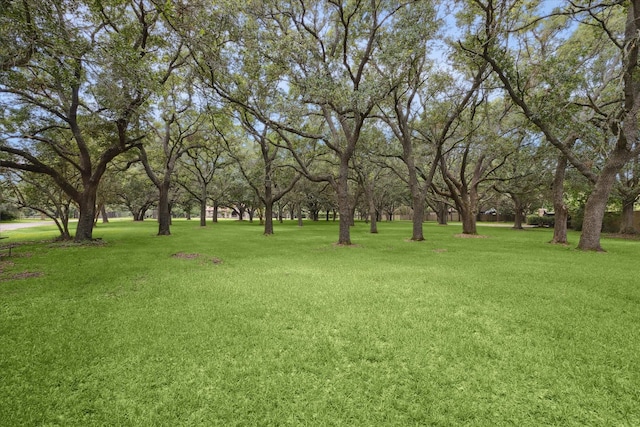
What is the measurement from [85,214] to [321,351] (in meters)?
15.2

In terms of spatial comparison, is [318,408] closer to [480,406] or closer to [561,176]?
[480,406]

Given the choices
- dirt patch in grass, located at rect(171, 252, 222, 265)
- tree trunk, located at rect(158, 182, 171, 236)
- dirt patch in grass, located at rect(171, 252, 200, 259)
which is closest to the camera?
dirt patch in grass, located at rect(171, 252, 222, 265)

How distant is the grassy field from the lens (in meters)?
2.34

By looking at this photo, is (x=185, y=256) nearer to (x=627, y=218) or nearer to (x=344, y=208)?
(x=344, y=208)

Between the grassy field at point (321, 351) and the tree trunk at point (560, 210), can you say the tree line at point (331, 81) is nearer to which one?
the tree trunk at point (560, 210)

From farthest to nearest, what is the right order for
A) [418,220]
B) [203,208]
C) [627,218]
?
1. [203,208]
2. [627,218]
3. [418,220]

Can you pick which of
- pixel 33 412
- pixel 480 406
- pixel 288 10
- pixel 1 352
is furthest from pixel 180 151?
pixel 480 406

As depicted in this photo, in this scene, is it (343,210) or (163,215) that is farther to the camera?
(163,215)

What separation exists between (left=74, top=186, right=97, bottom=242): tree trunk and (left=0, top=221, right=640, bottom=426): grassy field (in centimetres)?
771

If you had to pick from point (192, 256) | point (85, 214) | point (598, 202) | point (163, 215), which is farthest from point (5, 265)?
point (598, 202)

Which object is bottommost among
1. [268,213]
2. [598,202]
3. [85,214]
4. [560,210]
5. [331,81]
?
[85,214]

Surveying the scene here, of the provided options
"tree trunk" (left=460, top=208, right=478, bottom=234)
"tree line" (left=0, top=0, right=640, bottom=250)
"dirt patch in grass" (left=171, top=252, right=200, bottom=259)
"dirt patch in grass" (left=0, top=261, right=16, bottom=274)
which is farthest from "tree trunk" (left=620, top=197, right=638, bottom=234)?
"dirt patch in grass" (left=0, top=261, right=16, bottom=274)

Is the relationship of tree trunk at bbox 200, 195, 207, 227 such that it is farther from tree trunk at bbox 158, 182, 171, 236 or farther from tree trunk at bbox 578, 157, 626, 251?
tree trunk at bbox 578, 157, 626, 251

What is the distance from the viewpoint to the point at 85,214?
1337 cm
